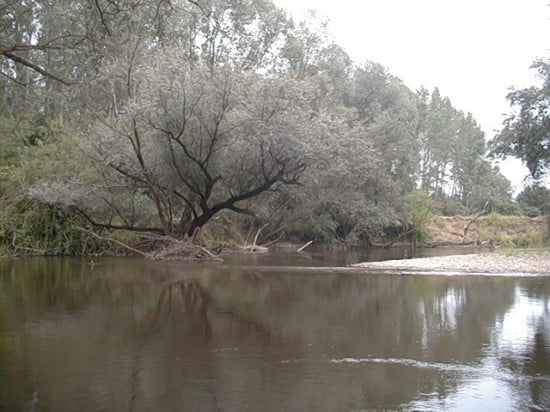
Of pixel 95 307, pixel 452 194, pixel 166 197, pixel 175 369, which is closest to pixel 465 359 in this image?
pixel 175 369

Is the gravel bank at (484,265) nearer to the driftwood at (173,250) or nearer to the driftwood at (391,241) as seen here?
the driftwood at (173,250)

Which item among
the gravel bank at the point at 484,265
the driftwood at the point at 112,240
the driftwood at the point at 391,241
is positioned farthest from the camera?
the driftwood at the point at 391,241

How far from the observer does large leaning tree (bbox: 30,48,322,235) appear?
2466cm

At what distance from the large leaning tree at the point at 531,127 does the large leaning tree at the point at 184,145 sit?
9990 millimetres

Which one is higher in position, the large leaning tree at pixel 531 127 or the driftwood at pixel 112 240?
the large leaning tree at pixel 531 127

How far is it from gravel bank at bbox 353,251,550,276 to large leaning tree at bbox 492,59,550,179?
493 centimetres

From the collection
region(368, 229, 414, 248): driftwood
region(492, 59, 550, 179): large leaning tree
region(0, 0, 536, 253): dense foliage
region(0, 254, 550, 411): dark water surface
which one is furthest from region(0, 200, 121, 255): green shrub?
region(368, 229, 414, 248): driftwood

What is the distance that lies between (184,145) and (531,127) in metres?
16.8

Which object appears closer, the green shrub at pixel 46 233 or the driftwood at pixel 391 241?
the green shrub at pixel 46 233

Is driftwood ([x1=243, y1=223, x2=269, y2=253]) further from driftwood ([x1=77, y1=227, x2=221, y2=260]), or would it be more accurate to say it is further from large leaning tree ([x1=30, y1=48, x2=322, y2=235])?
driftwood ([x1=77, y1=227, x2=221, y2=260])

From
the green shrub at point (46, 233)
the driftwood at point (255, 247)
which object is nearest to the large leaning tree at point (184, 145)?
the green shrub at point (46, 233)

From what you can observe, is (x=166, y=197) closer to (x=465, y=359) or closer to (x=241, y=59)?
(x=241, y=59)

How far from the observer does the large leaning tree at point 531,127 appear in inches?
1115

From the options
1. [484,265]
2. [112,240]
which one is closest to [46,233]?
[112,240]
